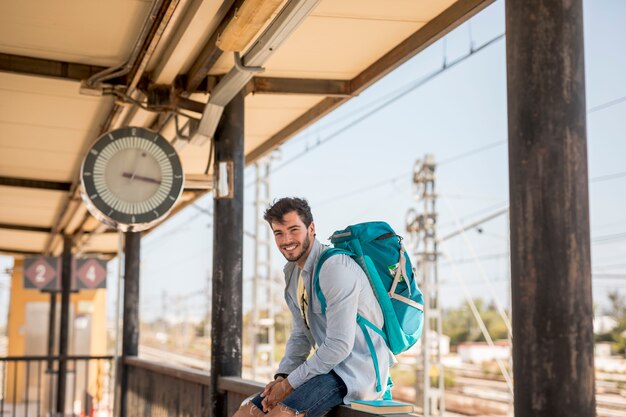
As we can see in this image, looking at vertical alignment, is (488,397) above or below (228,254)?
below

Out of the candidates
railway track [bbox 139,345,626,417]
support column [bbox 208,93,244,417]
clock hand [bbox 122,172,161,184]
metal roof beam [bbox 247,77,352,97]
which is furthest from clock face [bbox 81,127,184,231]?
railway track [bbox 139,345,626,417]

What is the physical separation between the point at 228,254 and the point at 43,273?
8.09 m

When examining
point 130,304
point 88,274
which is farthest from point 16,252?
point 130,304

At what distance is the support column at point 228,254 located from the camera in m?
5.38

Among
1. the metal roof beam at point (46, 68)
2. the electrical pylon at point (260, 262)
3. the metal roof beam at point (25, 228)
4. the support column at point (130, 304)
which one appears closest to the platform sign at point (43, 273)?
the metal roof beam at point (25, 228)

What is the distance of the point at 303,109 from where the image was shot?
6676mm

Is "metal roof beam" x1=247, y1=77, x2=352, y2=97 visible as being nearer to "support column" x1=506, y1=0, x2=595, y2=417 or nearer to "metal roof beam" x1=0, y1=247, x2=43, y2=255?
"support column" x1=506, y1=0, x2=595, y2=417

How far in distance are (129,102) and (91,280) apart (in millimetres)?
7784

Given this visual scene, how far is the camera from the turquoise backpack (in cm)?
312

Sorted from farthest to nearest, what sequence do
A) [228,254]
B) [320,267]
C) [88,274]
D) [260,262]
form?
[260,262]
[88,274]
[228,254]
[320,267]

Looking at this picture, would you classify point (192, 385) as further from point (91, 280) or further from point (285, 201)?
point (91, 280)

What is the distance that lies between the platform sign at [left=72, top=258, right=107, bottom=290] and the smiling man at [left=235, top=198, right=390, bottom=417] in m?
9.96

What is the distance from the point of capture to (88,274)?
42.2ft

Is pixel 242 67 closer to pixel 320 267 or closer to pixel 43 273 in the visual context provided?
pixel 320 267
